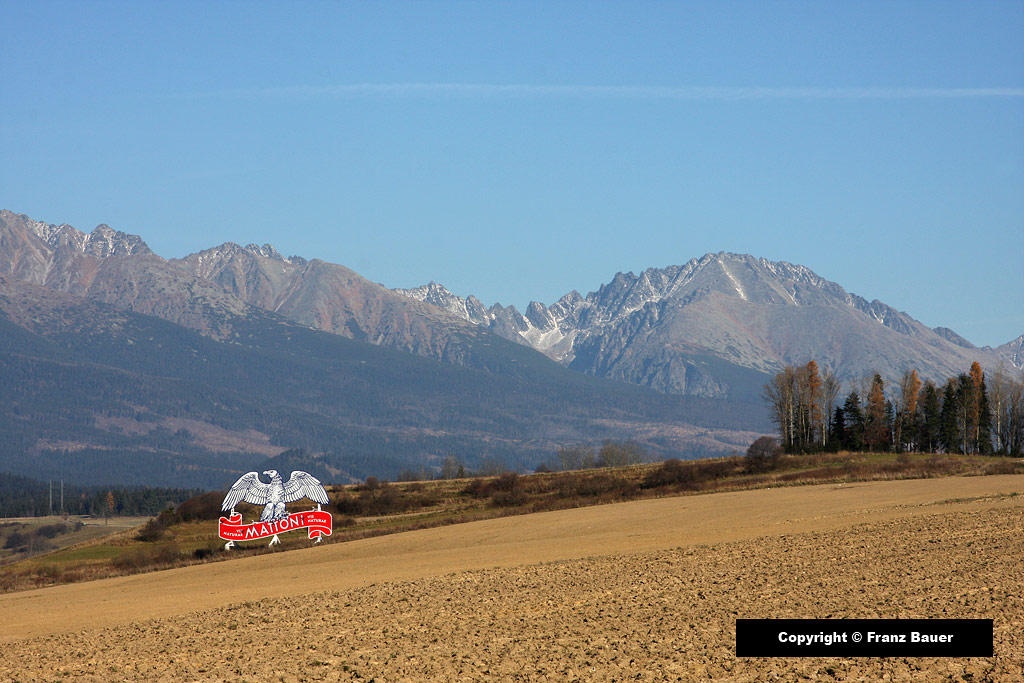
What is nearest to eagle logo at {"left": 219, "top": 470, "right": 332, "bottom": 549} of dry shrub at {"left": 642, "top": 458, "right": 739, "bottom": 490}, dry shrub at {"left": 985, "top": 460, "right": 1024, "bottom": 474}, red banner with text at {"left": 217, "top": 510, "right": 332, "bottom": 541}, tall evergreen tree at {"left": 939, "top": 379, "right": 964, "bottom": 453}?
red banner with text at {"left": 217, "top": 510, "right": 332, "bottom": 541}

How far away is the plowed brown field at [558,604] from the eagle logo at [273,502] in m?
3.83

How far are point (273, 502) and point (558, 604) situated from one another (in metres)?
33.7

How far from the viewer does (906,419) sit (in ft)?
440

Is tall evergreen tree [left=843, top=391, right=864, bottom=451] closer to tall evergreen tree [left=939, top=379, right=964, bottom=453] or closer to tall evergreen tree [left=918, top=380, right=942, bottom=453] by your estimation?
tall evergreen tree [left=918, top=380, right=942, bottom=453]

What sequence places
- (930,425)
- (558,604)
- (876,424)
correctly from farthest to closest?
(930,425), (876,424), (558,604)

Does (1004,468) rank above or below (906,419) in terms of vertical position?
below

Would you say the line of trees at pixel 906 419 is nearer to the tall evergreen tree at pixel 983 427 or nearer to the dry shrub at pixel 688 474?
the tall evergreen tree at pixel 983 427

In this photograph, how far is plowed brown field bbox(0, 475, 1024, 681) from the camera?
91.1 ft

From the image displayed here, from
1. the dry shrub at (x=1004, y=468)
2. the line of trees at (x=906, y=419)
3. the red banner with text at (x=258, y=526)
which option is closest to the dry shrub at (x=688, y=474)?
the line of trees at (x=906, y=419)

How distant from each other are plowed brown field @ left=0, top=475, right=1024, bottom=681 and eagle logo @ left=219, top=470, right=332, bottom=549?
3.83 m

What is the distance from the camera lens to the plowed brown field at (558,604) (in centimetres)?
2778

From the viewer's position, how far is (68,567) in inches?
2872

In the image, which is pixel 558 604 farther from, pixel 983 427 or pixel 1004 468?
pixel 983 427

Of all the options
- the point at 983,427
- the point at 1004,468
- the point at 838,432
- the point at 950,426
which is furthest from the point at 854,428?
the point at 1004,468
